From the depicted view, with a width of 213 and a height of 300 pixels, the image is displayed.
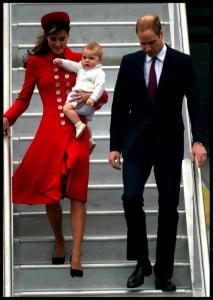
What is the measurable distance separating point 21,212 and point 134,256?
1.14 metres

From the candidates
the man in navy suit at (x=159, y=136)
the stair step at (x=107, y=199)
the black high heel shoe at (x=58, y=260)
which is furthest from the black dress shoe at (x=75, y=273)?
the stair step at (x=107, y=199)

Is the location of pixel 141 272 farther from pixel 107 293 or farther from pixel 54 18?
pixel 54 18

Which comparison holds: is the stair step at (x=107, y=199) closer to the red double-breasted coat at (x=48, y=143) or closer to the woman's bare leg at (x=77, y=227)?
the red double-breasted coat at (x=48, y=143)

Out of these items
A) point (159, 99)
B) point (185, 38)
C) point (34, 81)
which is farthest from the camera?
point (185, 38)

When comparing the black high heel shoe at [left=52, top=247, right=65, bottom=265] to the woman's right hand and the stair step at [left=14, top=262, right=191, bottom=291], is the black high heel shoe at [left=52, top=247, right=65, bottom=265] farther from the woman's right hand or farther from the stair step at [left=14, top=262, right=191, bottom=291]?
the woman's right hand

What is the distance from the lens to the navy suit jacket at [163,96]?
6.36 metres

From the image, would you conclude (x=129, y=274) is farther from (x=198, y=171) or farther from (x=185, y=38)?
(x=185, y=38)

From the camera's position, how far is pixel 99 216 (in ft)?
23.6

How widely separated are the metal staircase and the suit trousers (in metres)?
0.16

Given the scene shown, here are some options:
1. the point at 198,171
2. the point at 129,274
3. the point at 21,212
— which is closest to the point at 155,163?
the point at 198,171

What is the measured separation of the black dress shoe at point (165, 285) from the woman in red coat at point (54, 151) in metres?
0.51

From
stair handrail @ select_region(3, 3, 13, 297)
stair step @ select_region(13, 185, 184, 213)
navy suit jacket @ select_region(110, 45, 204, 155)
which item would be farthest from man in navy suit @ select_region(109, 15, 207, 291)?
stair step @ select_region(13, 185, 184, 213)

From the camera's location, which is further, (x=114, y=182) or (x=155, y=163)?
(x=114, y=182)

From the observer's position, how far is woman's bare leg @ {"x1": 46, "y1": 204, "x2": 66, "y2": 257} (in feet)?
22.0
